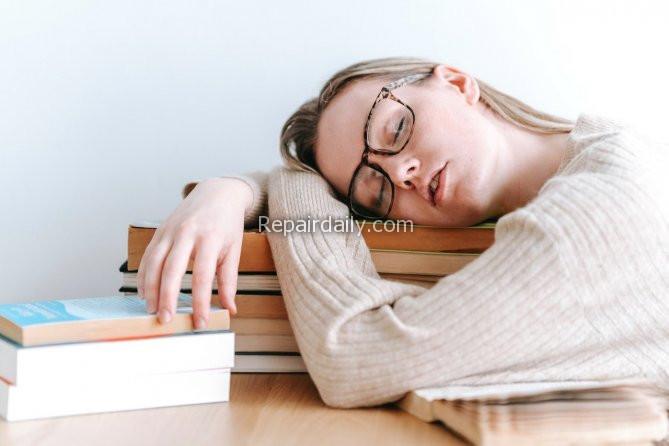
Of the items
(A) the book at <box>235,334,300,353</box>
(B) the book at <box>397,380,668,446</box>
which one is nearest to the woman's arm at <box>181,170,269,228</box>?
(A) the book at <box>235,334,300,353</box>

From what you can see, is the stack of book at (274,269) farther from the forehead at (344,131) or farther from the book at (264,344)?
the forehead at (344,131)

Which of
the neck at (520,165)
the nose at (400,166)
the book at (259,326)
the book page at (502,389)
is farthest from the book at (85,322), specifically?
the neck at (520,165)

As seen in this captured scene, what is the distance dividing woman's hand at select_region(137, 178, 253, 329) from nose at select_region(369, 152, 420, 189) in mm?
249

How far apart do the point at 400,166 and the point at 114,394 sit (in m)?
0.56

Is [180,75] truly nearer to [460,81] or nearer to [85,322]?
[460,81]

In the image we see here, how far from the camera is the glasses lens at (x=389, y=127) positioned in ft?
4.32

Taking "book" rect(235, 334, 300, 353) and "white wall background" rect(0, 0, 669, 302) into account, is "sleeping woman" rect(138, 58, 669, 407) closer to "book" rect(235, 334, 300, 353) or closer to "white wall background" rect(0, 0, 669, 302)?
"book" rect(235, 334, 300, 353)

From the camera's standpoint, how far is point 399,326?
0.97 meters

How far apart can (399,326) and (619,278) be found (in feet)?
0.85

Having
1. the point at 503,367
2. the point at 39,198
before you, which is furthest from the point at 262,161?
the point at 503,367

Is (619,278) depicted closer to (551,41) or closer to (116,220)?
(551,41)

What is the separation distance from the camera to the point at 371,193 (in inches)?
53.9

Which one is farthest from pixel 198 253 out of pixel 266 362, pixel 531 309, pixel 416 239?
pixel 531 309

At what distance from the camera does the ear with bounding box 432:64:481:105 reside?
4.65 feet
